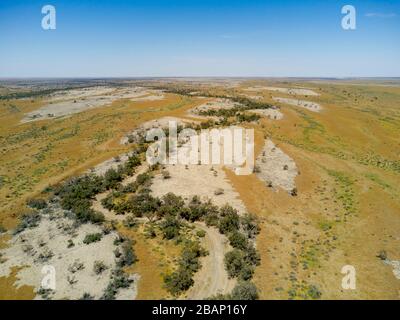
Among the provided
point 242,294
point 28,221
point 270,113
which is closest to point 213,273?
point 242,294

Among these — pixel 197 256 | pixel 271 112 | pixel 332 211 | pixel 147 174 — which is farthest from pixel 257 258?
pixel 271 112

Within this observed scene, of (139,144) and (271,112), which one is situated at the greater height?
(271,112)

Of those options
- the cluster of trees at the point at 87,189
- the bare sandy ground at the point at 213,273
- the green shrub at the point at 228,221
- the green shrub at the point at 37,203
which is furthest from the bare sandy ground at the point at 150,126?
the bare sandy ground at the point at 213,273

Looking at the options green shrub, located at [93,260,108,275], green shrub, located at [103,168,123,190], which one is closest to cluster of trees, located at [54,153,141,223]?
green shrub, located at [103,168,123,190]

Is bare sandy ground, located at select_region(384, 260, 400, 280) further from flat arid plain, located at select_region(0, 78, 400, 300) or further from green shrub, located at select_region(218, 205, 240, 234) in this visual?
green shrub, located at select_region(218, 205, 240, 234)

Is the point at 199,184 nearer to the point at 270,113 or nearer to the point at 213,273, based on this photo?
the point at 213,273
